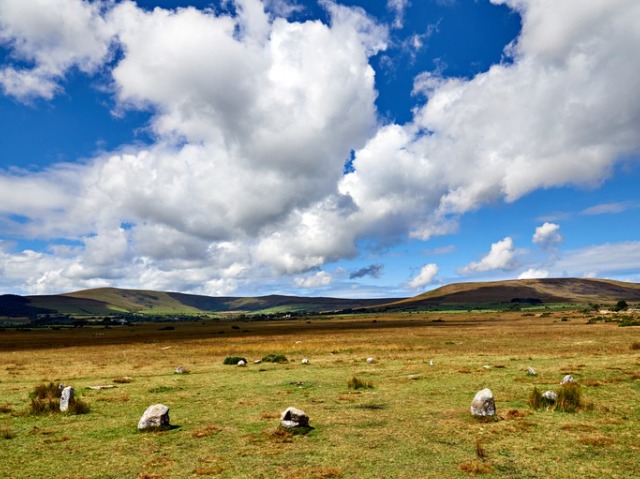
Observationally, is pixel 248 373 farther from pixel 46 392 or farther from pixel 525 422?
pixel 525 422

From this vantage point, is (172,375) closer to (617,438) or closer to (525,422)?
(525,422)

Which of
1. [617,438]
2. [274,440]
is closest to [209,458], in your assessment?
[274,440]

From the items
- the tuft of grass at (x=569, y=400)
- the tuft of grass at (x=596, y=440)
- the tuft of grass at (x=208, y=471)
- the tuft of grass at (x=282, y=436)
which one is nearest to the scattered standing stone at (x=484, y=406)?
the tuft of grass at (x=596, y=440)

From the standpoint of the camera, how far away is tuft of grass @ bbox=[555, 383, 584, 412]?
17812mm

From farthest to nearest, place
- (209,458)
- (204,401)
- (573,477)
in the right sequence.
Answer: (204,401), (209,458), (573,477)

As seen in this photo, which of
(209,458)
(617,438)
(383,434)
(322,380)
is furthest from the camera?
(322,380)

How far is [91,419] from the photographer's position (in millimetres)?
18172

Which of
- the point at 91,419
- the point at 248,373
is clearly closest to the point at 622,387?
the point at 248,373

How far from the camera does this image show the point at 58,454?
13.4 m

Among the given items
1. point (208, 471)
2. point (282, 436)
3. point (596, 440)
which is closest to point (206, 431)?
point (282, 436)

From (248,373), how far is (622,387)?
78.1 ft

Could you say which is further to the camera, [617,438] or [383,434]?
[383,434]

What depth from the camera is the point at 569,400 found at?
18156 millimetres

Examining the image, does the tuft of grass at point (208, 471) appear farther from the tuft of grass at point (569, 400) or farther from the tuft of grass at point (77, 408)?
the tuft of grass at point (569, 400)
